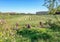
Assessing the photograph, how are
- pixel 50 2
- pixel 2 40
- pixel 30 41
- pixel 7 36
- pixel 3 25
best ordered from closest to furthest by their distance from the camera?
pixel 2 40, pixel 7 36, pixel 3 25, pixel 30 41, pixel 50 2

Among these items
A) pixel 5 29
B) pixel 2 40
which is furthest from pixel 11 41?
pixel 5 29

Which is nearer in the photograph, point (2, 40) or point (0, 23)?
point (2, 40)

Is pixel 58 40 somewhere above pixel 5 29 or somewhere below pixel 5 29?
below

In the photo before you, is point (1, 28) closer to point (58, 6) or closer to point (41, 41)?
point (41, 41)

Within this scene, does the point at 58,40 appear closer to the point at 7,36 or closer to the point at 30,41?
the point at 30,41

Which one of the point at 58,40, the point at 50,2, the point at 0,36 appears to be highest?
the point at 50,2

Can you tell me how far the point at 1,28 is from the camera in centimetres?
1155

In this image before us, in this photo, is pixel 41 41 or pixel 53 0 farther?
pixel 53 0

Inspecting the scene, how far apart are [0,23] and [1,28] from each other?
1.84ft

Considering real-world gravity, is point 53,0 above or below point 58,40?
above

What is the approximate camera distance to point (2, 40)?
10.1 metres

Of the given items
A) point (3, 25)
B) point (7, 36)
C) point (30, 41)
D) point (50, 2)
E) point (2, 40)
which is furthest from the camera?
point (50, 2)

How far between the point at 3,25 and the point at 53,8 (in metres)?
12.2

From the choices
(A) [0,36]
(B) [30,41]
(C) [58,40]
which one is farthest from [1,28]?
(C) [58,40]
